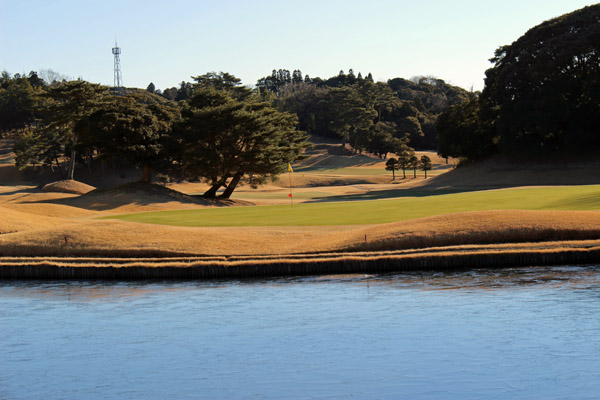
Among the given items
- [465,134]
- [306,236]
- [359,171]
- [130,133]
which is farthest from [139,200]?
[359,171]

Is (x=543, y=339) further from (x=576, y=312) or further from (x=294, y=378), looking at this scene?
(x=294, y=378)

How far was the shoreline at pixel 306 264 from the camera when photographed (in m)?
21.2

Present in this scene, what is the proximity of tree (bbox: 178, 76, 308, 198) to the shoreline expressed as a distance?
3400 centimetres

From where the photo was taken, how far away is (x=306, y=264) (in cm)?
2172

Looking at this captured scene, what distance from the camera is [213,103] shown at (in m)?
62.6

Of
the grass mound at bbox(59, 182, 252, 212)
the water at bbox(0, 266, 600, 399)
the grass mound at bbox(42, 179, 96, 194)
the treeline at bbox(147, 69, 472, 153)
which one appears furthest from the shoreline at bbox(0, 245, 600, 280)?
the treeline at bbox(147, 69, 472, 153)

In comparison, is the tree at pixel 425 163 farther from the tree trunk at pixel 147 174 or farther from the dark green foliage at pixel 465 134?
the tree trunk at pixel 147 174

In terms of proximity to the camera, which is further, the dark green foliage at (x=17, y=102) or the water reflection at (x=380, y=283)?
the dark green foliage at (x=17, y=102)

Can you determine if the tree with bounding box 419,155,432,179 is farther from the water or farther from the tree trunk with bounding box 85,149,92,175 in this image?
the water

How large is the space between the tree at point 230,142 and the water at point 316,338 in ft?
120

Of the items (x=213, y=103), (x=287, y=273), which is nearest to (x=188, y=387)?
(x=287, y=273)

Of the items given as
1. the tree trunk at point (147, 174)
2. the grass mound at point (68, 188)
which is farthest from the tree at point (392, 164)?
the grass mound at point (68, 188)

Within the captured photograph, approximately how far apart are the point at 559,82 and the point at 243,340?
61872 millimetres

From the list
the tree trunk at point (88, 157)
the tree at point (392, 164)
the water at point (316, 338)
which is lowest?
the water at point (316, 338)
